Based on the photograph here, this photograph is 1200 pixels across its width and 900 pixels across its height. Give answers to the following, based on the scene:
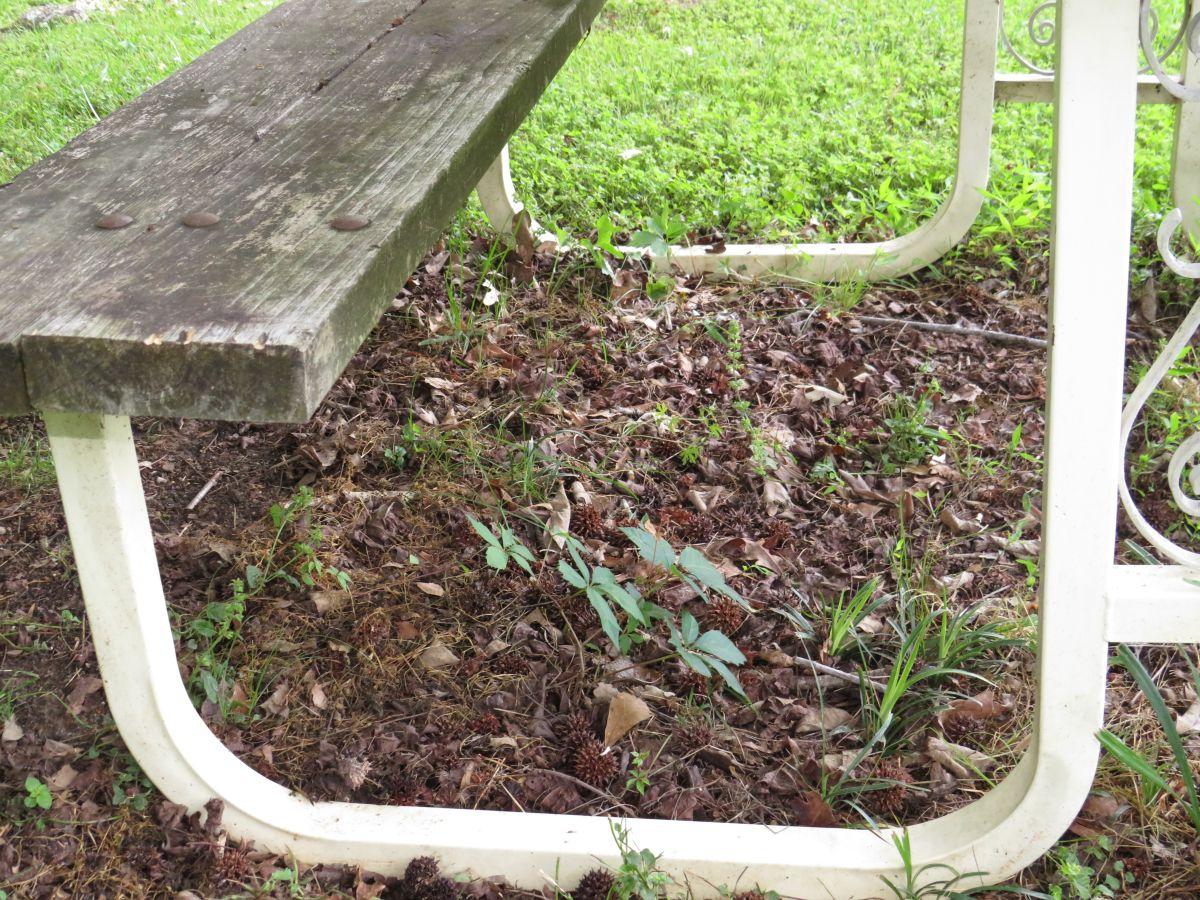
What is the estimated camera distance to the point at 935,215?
3.33 meters

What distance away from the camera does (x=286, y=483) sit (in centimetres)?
235

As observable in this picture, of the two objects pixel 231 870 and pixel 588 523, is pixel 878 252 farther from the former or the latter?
pixel 231 870

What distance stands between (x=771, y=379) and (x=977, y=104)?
1.08 m

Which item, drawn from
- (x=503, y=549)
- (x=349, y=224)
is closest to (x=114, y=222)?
(x=349, y=224)

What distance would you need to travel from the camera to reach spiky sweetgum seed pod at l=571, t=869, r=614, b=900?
4.82 feet

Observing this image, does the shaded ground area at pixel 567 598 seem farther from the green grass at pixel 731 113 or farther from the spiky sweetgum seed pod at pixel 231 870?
the green grass at pixel 731 113

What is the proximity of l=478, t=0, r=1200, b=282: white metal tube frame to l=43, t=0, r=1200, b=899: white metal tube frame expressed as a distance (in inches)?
79.5

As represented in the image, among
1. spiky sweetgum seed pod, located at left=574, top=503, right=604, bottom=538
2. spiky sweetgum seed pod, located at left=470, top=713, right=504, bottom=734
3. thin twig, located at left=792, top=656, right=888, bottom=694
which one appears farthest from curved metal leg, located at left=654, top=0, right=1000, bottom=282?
spiky sweetgum seed pod, located at left=470, top=713, right=504, bottom=734

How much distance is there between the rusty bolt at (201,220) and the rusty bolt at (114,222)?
0.23ft

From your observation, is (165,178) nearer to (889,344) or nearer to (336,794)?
(336,794)

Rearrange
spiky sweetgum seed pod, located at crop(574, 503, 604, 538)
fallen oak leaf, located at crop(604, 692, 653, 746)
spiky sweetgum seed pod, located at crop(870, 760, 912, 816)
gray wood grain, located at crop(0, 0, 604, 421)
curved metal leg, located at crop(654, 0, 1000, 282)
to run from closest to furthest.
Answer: gray wood grain, located at crop(0, 0, 604, 421) → spiky sweetgum seed pod, located at crop(870, 760, 912, 816) → fallen oak leaf, located at crop(604, 692, 653, 746) → spiky sweetgum seed pod, located at crop(574, 503, 604, 538) → curved metal leg, located at crop(654, 0, 1000, 282)

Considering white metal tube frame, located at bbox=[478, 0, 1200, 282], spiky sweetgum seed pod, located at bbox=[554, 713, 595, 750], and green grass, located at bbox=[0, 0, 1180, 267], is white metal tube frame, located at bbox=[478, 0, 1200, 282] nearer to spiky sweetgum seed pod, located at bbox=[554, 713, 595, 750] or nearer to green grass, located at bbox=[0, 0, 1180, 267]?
green grass, located at bbox=[0, 0, 1180, 267]

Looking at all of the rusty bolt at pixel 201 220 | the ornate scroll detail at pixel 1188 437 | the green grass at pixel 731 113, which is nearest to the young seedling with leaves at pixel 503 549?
the rusty bolt at pixel 201 220

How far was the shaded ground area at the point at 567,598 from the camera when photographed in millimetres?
1670
